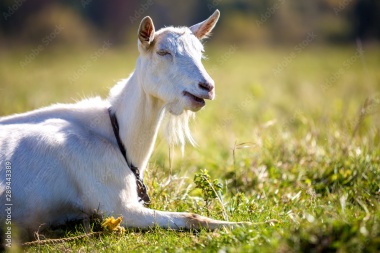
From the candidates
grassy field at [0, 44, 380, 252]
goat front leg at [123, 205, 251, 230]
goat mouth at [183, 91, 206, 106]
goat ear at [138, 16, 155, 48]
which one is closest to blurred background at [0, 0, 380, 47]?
grassy field at [0, 44, 380, 252]

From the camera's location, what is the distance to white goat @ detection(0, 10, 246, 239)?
4.20 meters

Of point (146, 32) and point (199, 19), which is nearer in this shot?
point (146, 32)

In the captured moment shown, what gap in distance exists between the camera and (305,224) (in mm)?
3484

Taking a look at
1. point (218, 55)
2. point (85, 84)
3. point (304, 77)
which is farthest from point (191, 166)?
point (218, 55)

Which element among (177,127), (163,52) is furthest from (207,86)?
(177,127)

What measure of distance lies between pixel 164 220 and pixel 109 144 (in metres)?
0.84

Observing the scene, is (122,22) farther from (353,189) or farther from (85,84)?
(353,189)

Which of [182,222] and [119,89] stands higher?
[119,89]

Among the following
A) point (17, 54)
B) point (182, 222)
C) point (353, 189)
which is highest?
point (182, 222)

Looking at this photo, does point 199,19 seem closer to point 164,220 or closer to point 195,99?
point 195,99

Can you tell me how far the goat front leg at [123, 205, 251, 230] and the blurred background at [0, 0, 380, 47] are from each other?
775 inches

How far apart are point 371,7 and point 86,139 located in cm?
2443

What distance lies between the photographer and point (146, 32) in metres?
4.46

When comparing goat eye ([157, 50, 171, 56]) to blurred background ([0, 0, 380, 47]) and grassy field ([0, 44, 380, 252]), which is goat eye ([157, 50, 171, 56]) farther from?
blurred background ([0, 0, 380, 47])
